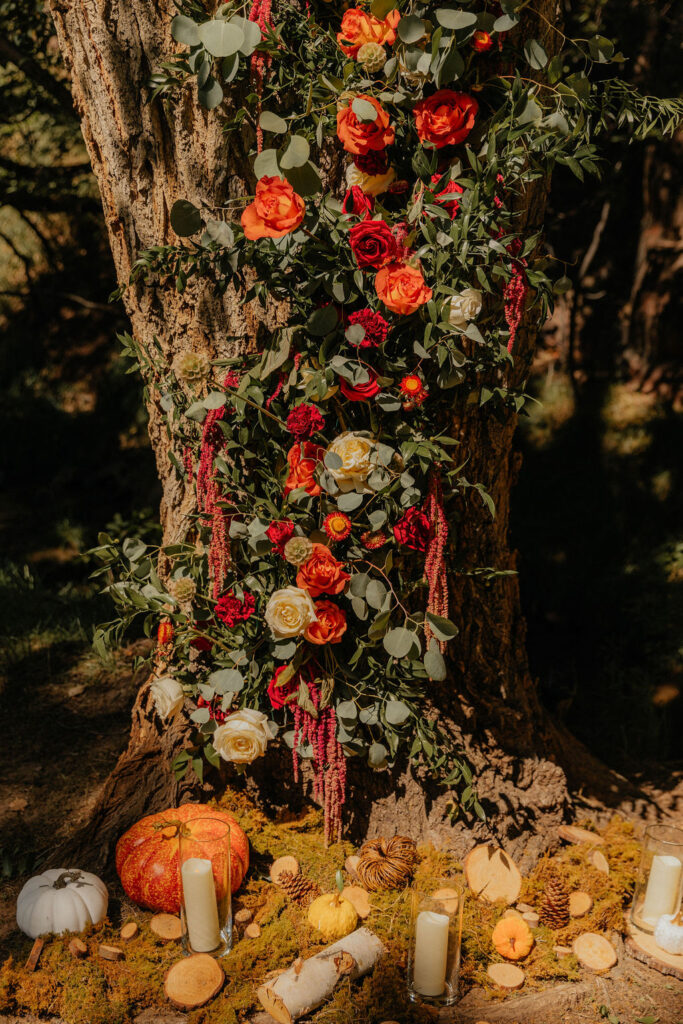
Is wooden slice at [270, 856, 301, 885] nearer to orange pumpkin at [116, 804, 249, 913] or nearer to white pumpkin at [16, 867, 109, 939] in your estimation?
orange pumpkin at [116, 804, 249, 913]

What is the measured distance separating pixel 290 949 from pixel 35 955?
1.92 feet

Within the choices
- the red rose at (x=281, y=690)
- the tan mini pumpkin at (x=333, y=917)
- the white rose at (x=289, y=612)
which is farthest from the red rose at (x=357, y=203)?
the tan mini pumpkin at (x=333, y=917)

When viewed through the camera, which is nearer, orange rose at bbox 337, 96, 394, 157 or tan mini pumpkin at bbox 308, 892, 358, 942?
orange rose at bbox 337, 96, 394, 157

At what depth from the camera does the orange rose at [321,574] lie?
1861mm

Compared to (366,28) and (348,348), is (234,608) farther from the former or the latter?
(366,28)

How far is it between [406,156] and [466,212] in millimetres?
232

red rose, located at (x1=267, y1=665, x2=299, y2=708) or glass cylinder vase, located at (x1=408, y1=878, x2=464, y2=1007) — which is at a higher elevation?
red rose, located at (x1=267, y1=665, x2=299, y2=708)

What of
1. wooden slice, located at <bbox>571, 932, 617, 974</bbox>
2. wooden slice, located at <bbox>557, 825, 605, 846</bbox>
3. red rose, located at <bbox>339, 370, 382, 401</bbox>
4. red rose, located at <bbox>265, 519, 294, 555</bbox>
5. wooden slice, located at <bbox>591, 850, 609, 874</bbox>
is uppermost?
red rose, located at <bbox>339, 370, 382, 401</bbox>

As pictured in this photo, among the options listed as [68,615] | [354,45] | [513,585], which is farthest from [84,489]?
[354,45]

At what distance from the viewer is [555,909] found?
2.04 metres

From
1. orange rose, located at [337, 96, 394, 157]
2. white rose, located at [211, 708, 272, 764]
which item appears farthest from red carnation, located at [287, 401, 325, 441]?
white rose, located at [211, 708, 272, 764]

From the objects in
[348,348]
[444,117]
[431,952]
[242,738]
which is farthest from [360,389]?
[431,952]

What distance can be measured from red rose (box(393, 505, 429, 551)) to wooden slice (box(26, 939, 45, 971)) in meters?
1.26

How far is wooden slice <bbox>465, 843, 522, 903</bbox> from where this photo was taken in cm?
211
